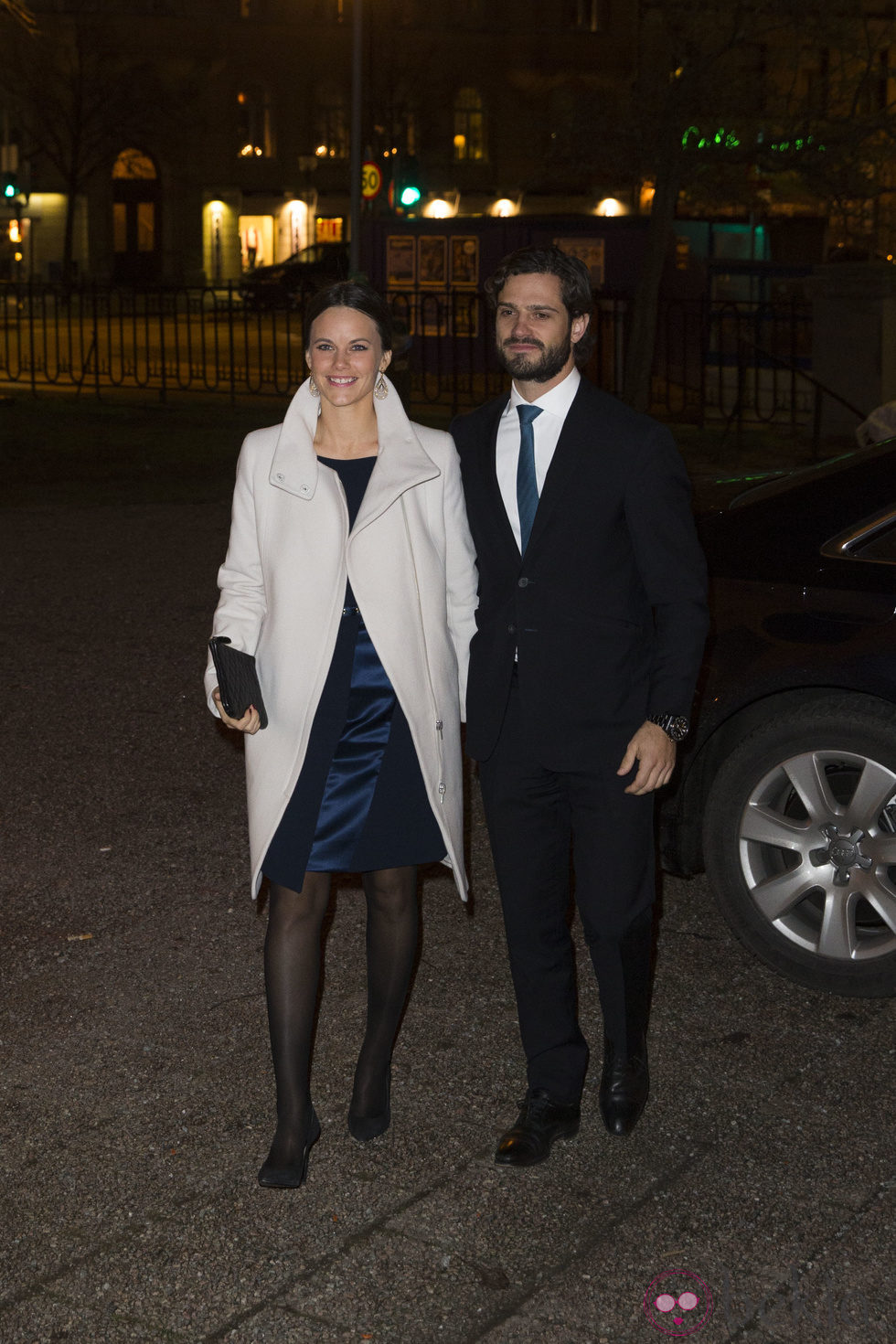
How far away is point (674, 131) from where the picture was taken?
19.0m

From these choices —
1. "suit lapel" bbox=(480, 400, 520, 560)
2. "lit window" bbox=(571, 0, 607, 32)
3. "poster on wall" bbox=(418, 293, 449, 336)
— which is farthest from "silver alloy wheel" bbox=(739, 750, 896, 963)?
"lit window" bbox=(571, 0, 607, 32)

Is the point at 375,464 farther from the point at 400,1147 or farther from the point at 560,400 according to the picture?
the point at 400,1147

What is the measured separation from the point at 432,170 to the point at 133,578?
2199 inches

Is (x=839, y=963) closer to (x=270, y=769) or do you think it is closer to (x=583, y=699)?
(x=583, y=699)

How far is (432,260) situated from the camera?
23.6m

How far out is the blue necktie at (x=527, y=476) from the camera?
3.56 meters

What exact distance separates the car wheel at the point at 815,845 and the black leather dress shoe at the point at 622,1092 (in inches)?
35.6

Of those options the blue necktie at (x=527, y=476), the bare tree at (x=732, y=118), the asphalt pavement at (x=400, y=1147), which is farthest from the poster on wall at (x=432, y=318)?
the blue necktie at (x=527, y=476)

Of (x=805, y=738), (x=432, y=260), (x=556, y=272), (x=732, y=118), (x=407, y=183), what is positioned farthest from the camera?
(x=407, y=183)

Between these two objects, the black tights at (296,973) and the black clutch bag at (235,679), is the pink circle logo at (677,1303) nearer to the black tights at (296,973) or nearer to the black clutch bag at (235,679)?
the black tights at (296,973)

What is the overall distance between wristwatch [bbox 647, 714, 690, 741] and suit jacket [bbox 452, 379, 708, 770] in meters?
0.01

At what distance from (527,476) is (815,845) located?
5.24ft

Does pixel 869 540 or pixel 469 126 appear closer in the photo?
pixel 869 540

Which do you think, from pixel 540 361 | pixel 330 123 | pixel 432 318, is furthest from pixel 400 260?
pixel 330 123
